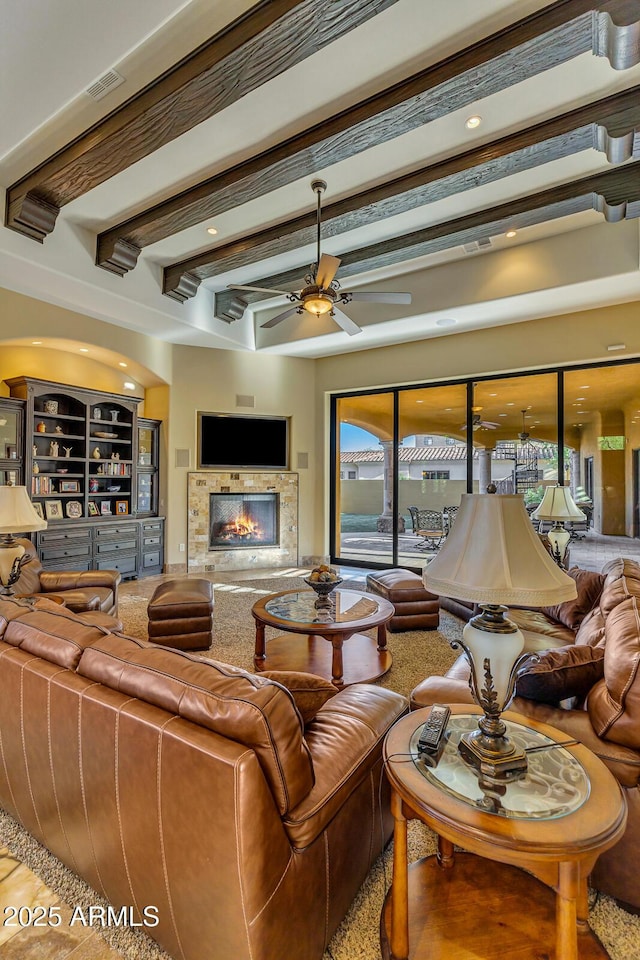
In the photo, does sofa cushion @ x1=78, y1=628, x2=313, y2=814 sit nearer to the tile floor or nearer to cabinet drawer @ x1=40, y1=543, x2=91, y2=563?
the tile floor

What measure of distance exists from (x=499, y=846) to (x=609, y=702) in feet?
2.58

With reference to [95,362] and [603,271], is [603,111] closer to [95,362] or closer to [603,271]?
[603,271]

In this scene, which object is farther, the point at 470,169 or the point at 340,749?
the point at 470,169

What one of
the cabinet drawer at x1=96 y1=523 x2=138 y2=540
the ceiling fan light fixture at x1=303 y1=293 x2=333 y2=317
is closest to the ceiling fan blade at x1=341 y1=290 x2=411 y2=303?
the ceiling fan light fixture at x1=303 y1=293 x2=333 y2=317

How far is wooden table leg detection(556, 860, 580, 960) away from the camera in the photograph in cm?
→ 101

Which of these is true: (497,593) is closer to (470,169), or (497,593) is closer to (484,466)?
(470,169)

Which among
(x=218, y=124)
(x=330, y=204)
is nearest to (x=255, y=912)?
(x=218, y=124)

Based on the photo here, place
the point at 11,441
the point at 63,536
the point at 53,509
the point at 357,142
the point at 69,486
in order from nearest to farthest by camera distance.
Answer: the point at 357,142
the point at 11,441
the point at 63,536
the point at 53,509
the point at 69,486

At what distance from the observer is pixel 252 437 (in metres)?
7.41

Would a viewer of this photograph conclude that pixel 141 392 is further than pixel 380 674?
Yes

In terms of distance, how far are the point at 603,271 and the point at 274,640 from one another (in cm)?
478

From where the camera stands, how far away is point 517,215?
13.6ft

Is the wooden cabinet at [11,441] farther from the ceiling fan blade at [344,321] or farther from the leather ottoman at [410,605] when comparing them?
the leather ottoman at [410,605]

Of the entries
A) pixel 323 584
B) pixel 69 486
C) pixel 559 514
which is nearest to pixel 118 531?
pixel 69 486
